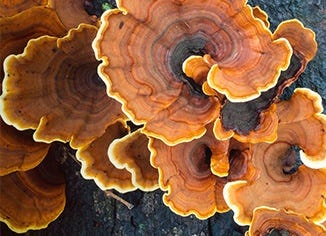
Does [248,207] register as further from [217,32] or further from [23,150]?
[23,150]

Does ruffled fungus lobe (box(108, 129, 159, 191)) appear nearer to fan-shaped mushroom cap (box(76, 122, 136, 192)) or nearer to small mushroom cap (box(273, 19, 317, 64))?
fan-shaped mushroom cap (box(76, 122, 136, 192))

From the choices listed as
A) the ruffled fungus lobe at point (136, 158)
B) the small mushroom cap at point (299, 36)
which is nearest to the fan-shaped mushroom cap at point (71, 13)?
the ruffled fungus lobe at point (136, 158)

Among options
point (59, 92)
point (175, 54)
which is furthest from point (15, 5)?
point (175, 54)

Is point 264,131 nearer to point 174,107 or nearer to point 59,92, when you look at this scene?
point 174,107

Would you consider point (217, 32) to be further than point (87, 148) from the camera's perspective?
No

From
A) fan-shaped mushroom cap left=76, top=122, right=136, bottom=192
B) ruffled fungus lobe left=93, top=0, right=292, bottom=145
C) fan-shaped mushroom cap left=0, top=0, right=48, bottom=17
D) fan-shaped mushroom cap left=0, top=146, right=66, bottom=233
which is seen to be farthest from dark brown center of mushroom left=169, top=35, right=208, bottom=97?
fan-shaped mushroom cap left=0, top=146, right=66, bottom=233

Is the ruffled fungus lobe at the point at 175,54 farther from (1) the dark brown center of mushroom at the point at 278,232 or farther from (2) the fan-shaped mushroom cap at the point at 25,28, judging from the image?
(1) the dark brown center of mushroom at the point at 278,232

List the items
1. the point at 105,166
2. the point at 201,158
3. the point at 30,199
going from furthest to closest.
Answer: the point at 30,199 < the point at 105,166 < the point at 201,158

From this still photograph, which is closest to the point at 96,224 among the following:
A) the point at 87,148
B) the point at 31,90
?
the point at 87,148
